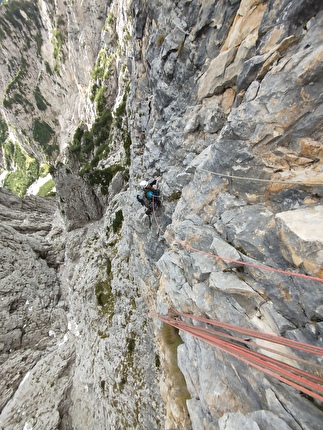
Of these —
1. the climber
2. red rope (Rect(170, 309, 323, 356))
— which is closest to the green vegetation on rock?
the climber

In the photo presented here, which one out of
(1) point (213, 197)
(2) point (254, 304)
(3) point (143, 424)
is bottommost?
(3) point (143, 424)

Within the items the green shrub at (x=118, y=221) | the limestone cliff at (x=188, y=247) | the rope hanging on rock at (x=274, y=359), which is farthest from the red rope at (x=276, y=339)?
the green shrub at (x=118, y=221)

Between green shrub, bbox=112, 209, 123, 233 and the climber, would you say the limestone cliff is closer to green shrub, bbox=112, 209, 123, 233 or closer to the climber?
green shrub, bbox=112, 209, 123, 233

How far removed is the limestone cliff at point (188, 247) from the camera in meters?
4.87

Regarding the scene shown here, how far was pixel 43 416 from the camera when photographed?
16.4 metres

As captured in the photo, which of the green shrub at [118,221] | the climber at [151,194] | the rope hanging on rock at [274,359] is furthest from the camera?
the green shrub at [118,221]

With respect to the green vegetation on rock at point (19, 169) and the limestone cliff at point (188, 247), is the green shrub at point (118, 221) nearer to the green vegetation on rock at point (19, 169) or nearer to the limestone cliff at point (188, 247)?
the limestone cliff at point (188, 247)

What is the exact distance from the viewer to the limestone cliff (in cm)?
487

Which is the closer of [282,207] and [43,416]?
[282,207]

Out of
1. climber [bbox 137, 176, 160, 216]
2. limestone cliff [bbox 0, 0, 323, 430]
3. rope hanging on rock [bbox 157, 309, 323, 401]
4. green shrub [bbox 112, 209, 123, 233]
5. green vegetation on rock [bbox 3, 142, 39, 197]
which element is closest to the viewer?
rope hanging on rock [bbox 157, 309, 323, 401]

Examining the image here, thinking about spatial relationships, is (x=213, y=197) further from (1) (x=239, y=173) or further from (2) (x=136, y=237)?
(2) (x=136, y=237)

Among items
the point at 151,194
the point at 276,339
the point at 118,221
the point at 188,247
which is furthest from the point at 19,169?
the point at 276,339

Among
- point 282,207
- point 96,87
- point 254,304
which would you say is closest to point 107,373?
point 254,304

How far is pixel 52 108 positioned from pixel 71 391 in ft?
369
